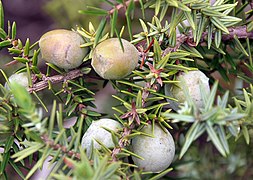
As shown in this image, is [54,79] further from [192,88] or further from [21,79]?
[192,88]

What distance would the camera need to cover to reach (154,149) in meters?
0.52

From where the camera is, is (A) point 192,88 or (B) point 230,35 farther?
(B) point 230,35

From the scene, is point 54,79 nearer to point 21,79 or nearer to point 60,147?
point 21,79

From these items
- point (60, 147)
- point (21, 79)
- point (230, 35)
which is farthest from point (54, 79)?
point (230, 35)

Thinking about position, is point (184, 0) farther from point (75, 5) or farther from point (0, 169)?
point (75, 5)

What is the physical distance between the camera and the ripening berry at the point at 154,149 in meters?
0.52

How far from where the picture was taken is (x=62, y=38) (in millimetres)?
552

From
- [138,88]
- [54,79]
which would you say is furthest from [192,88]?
[54,79]

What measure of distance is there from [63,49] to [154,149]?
0.18m

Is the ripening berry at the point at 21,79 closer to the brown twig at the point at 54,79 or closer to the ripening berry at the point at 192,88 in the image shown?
the brown twig at the point at 54,79

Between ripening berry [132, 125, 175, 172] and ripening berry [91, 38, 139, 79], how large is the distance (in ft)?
0.27

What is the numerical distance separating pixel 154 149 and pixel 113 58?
124 millimetres

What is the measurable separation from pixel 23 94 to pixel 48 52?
0.64 ft

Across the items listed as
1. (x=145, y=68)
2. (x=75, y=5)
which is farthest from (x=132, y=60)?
(x=75, y=5)
